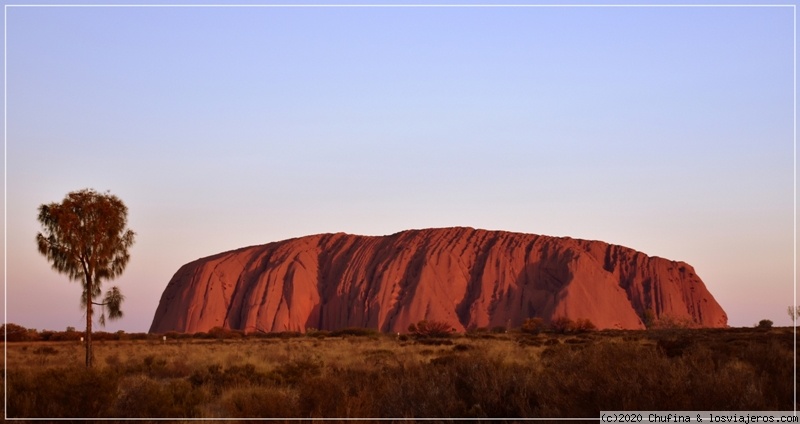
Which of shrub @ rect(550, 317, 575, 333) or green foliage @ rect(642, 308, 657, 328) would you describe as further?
green foliage @ rect(642, 308, 657, 328)

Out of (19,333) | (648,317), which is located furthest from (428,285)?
(19,333)

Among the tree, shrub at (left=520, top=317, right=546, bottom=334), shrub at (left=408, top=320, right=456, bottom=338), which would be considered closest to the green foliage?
shrub at (left=520, top=317, right=546, bottom=334)

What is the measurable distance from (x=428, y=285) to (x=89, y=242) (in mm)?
53432

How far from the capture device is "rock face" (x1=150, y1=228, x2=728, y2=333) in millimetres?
72562

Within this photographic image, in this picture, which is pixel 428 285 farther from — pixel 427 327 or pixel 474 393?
pixel 474 393

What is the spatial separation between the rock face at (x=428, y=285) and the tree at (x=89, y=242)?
160 ft

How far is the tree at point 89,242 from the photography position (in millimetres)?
21578

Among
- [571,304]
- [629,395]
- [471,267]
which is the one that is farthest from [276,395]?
[471,267]

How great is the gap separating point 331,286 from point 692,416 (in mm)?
71354

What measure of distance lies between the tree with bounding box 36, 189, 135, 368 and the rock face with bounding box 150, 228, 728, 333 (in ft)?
160

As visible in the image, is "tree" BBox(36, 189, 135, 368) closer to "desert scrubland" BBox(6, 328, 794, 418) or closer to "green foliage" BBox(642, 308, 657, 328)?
"desert scrubland" BBox(6, 328, 794, 418)

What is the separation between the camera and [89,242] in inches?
861

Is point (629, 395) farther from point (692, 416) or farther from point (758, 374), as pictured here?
point (758, 374)

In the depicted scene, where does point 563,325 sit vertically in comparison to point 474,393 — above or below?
below
